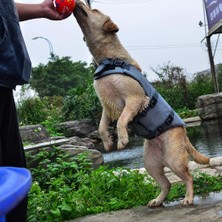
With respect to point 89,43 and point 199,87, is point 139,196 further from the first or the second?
point 199,87

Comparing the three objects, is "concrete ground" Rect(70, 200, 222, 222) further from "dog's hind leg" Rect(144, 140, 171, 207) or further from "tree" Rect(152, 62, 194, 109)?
"tree" Rect(152, 62, 194, 109)

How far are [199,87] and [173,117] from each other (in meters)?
16.0

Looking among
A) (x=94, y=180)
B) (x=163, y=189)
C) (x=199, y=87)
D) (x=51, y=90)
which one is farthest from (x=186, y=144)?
(x=51, y=90)

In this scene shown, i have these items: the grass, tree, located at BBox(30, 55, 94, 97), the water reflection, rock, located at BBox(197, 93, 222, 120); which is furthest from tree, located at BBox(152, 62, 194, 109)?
tree, located at BBox(30, 55, 94, 97)

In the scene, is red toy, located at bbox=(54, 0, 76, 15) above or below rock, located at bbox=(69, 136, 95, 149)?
above

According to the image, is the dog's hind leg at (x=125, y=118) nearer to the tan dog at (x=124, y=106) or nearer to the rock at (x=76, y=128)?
the tan dog at (x=124, y=106)

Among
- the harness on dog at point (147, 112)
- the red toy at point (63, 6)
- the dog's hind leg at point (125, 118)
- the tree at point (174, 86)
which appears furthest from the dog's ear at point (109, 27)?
the tree at point (174, 86)

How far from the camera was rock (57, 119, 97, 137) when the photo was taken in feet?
40.4

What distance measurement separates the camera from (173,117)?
3119mm

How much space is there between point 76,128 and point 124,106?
374 inches

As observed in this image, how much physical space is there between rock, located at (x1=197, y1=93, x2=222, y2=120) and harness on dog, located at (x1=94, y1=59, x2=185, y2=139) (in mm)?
10802

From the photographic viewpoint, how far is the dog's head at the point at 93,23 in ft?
10.7

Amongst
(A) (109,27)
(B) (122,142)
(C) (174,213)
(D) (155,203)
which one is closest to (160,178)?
(D) (155,203)

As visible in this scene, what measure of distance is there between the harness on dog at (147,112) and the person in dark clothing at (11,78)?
1165 millimetres
